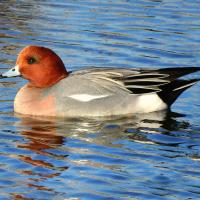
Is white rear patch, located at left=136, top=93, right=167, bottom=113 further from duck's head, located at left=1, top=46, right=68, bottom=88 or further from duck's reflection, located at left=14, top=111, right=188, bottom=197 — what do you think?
duck's head, located at left=1, top=46, right=68, bottom=88

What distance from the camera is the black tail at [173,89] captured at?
1188cm

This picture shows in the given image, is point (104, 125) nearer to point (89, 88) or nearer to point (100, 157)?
point (89, 88)

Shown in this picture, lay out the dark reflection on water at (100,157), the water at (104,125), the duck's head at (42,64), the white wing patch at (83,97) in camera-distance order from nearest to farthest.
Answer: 1. the dark reflection on water at (100,157)
2. the water at (104,125)
3. the white wing patch at (83,97)
4. the duck's head at (42,64)

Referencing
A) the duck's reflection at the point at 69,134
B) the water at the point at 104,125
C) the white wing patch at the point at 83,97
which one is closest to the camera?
the water at the point at 104,125

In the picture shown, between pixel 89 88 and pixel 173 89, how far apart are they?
40.4 inches

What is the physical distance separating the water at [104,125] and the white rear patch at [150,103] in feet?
0.43

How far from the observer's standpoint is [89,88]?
11.7 metres

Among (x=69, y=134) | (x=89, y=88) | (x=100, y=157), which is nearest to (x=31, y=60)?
(x=89, y=88)

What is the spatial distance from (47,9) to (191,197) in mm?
8465

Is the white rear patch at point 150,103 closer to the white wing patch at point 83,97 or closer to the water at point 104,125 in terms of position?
the water at point 104,125

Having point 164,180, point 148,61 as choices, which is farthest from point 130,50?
point 164,180

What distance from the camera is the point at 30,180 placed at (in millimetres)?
8898

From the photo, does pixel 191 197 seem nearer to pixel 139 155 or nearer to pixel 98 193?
pixel 98 193

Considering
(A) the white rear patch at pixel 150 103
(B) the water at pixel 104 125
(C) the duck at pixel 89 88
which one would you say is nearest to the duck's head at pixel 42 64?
(C) the duck at pixel 89 88
